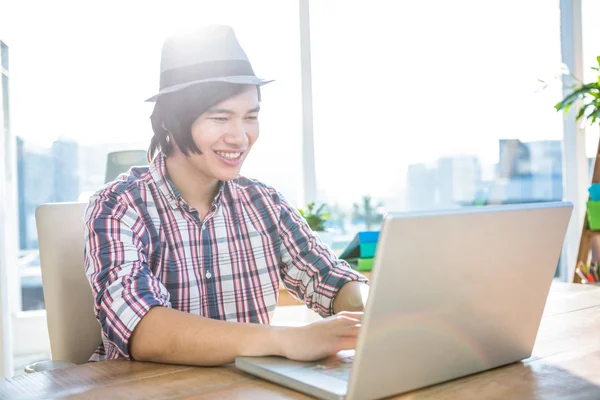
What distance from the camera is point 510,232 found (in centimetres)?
81

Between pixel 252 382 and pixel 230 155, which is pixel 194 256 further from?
pixel 252 382

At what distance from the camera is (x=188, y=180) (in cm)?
149

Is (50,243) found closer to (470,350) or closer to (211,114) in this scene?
(211,114)

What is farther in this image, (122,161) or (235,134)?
(122,161)

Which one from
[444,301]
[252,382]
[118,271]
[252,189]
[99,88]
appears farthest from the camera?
[99,88]

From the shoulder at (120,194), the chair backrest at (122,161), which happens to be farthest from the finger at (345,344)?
the chair backrest at (122,161)

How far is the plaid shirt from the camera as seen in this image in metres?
1.17

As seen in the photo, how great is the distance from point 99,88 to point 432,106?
1927 mm

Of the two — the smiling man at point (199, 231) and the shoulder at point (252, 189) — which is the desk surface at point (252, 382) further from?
the shoulder at point (252, 189)

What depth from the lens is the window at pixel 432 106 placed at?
3699 millimetres

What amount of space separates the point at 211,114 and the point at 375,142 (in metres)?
2.48

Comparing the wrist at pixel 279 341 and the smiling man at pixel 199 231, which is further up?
the smiling man at pixel 199 231

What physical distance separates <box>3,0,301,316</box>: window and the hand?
2674mm

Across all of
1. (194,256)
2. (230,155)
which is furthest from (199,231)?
(230,155)
